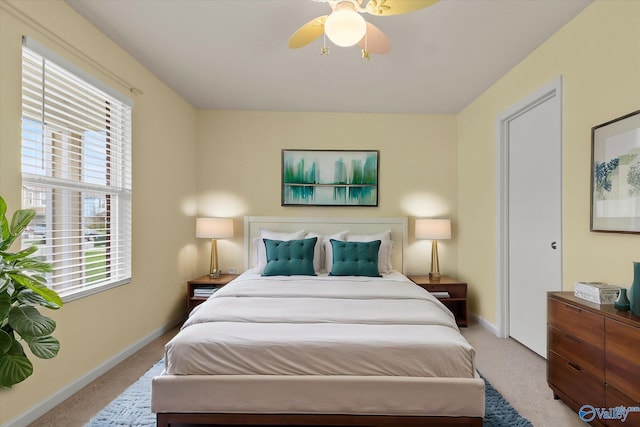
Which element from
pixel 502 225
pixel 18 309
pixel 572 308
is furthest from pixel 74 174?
pixel 502 225

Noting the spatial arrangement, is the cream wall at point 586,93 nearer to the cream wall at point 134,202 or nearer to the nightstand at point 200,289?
the nightstand at point 200,289

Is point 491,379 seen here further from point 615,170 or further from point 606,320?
point 615,170

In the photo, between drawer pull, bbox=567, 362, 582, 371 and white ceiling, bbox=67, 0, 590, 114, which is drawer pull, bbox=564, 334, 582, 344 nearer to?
drawer pull, bbox=567, 362, 582, 371

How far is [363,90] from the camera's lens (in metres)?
3.69

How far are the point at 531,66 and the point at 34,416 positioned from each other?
4.41m

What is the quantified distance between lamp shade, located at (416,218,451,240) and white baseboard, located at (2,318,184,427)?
3.16 m

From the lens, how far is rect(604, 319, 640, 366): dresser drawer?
1.66m

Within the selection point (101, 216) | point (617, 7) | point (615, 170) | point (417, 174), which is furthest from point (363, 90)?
point (101, 216)

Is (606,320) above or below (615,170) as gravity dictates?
below

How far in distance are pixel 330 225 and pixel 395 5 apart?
293 centimetres

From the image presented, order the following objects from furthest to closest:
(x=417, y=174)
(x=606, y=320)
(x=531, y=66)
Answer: (x=417, y=174)
(x=531, y=66)
(x=606, y=320)

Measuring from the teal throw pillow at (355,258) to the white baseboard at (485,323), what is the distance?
4.41ft

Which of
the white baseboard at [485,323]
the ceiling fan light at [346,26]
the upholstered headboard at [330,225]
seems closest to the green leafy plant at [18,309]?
the ceiling fan light at [346,26]

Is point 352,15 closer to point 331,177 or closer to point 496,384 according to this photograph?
point 496,384
